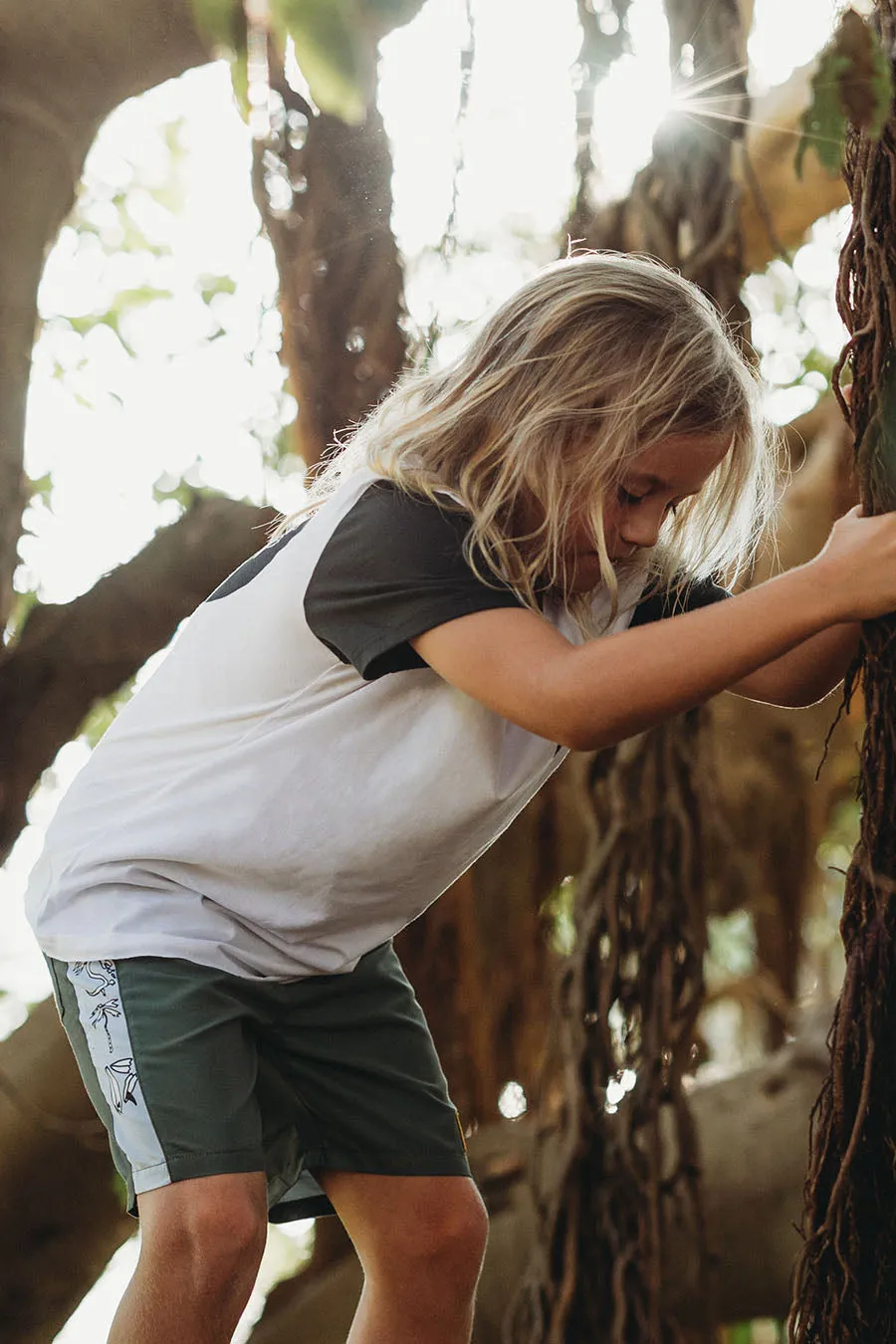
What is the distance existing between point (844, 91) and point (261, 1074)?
0.89 m

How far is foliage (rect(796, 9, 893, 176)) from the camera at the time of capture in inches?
30.4

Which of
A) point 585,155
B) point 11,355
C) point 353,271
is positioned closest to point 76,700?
point 11,355

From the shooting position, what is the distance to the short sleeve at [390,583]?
1061 millimetres

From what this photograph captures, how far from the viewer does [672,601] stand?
133 centimetres

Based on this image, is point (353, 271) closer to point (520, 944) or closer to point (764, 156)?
point (764, 156)

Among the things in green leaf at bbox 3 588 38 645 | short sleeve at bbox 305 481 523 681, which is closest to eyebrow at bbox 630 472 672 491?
short sleeve at bbox 305 481 523 681

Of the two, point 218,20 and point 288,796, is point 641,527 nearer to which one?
point 288,796

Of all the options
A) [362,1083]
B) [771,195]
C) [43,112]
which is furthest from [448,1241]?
[771,195]

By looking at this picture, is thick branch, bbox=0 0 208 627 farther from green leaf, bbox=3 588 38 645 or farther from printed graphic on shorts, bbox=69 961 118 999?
printed graphic on shorts, bbox=69 961 118 999

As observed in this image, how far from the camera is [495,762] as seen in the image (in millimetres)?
1200

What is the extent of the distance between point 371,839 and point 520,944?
1.63 m

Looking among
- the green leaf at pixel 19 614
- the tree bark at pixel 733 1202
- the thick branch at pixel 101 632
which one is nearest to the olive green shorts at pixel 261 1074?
the tree bark at pixel 733 1202

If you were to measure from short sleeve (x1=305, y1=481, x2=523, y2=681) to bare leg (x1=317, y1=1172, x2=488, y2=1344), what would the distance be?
1.66 feet

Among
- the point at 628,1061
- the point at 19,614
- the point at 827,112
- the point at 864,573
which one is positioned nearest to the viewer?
the point at 827,112
